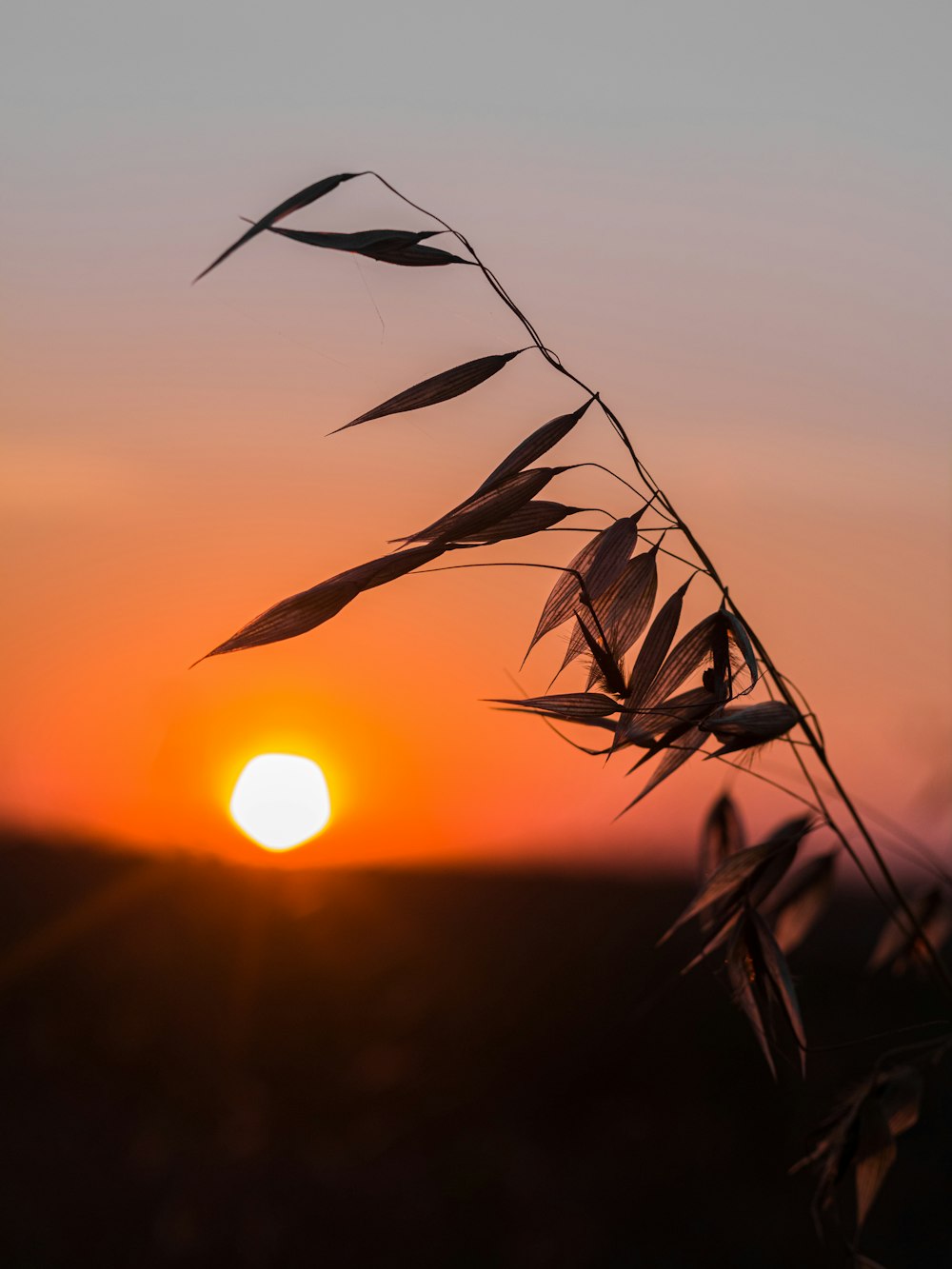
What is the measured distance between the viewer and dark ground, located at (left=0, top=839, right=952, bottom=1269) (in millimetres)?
2717

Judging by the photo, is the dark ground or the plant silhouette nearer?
the plant silhouette

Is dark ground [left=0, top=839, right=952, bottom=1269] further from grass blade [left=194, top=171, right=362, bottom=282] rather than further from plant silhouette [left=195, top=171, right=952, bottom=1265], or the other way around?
grass blade [left=194, top=171, right=362, bottom=282]

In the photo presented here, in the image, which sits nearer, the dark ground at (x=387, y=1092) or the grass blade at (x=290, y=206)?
the grass blade at (x=290, y=206)

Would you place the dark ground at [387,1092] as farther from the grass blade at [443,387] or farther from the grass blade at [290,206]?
the grass blade at [290,206]

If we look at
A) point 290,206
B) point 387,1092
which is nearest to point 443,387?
point 290,206

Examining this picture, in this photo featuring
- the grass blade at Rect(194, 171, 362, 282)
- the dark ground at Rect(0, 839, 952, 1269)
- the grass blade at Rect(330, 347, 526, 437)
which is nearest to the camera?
the grass blade at Rect(194, 171, 362, 282)

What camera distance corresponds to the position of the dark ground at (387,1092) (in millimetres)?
2717

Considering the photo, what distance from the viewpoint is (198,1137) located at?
304 cm

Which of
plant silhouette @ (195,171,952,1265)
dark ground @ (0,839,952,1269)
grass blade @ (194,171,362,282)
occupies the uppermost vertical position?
grass blade @ (194,171,362,282)

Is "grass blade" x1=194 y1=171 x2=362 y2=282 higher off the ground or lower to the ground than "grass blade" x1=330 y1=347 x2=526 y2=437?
higher

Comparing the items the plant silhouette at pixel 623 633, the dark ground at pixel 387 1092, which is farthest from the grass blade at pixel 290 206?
the dark ground at pixel 387 1092

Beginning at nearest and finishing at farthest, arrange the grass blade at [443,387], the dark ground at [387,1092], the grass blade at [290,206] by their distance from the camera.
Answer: the grass blade at [290,206] < the grass blade at [443,387] < the dark ground at [387,1092]

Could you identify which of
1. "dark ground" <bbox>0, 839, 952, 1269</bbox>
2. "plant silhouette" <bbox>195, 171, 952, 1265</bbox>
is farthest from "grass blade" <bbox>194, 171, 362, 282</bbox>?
"dark ground" <bbox>0, 839, 952, 1269</bbox>

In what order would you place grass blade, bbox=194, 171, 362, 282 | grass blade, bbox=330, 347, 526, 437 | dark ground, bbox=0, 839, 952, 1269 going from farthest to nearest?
1. dark ground, bbox=0, 839, 952, 1269
2. grass blade, bbox=330, 347, 526, 437
3. grass blade, bbox=194, 171, 362, 282
